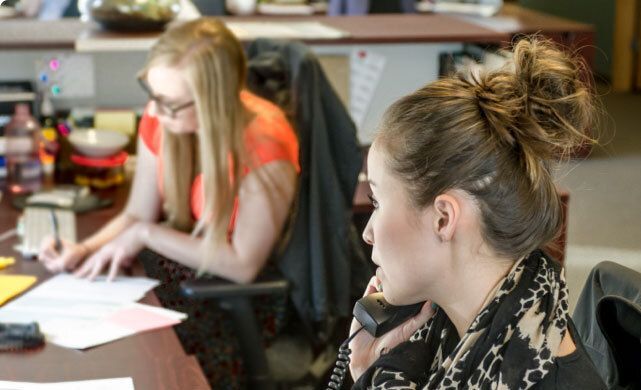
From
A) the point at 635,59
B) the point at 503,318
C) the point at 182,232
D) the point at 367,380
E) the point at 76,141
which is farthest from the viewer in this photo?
the point at 635,59

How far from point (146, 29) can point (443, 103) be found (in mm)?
1927

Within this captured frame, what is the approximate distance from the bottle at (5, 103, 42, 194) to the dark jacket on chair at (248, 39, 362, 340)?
0.90 metres

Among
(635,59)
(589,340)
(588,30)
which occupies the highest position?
(589,340)

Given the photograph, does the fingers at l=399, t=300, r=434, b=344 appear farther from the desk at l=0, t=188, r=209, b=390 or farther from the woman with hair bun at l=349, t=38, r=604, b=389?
the desk at l=0, t=188, r=209, b=390

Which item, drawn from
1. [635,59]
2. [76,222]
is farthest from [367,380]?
[635,59]

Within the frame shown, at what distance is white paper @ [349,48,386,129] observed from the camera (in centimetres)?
329

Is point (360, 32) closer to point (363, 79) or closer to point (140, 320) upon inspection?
point (363, 79)

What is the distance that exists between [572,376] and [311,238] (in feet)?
4.03

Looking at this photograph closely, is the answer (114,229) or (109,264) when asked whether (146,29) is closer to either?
(114,229)

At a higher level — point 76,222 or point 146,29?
point 146,29

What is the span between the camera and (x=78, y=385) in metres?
1.73

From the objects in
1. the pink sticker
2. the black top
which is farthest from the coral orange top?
the black top

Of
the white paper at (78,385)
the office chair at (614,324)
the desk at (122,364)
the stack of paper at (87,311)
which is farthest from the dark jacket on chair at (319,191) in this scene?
the office chair at (614,324)

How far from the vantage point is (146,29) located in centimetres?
306
